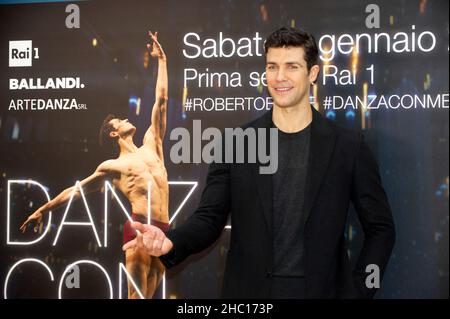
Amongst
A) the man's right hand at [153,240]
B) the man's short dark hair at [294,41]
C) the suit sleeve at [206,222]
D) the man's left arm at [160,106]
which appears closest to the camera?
the man's right hand at [153,240]

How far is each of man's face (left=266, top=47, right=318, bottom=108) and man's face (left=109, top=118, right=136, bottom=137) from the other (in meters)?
1.22

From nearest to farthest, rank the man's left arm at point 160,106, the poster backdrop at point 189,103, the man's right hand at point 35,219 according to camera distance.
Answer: the poster backdrop at point 189,103
the man's left arm at point 160,106
the man's right hand at point 35,219

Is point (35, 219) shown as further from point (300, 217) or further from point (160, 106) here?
point (300, 217)

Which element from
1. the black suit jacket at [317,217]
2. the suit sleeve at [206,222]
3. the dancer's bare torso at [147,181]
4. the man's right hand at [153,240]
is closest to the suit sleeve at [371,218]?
the black suit jacket at [317,217]

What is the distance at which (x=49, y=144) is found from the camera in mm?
3770

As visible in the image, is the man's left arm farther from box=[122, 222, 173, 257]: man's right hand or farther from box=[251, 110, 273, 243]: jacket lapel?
box=[122, 222, 173, 257]: man's right hand

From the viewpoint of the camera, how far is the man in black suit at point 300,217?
2521 mm

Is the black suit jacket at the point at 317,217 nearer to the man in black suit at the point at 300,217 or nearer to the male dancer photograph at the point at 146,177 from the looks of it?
the man in black suit at the point at 300,217

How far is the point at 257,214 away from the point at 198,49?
1482 mm

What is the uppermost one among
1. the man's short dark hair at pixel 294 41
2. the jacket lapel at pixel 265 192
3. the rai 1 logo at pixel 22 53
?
the rai 1 logo at pixel 22 53

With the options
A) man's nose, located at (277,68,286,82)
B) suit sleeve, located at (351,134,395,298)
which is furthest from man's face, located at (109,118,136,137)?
suit sleeve, located at (351,134,395,298)

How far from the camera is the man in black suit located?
8.27 feet

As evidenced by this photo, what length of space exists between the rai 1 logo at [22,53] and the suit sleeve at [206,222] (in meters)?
1.88

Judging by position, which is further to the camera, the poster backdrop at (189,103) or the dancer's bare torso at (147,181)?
the dancer's bare torso at (147,181)
